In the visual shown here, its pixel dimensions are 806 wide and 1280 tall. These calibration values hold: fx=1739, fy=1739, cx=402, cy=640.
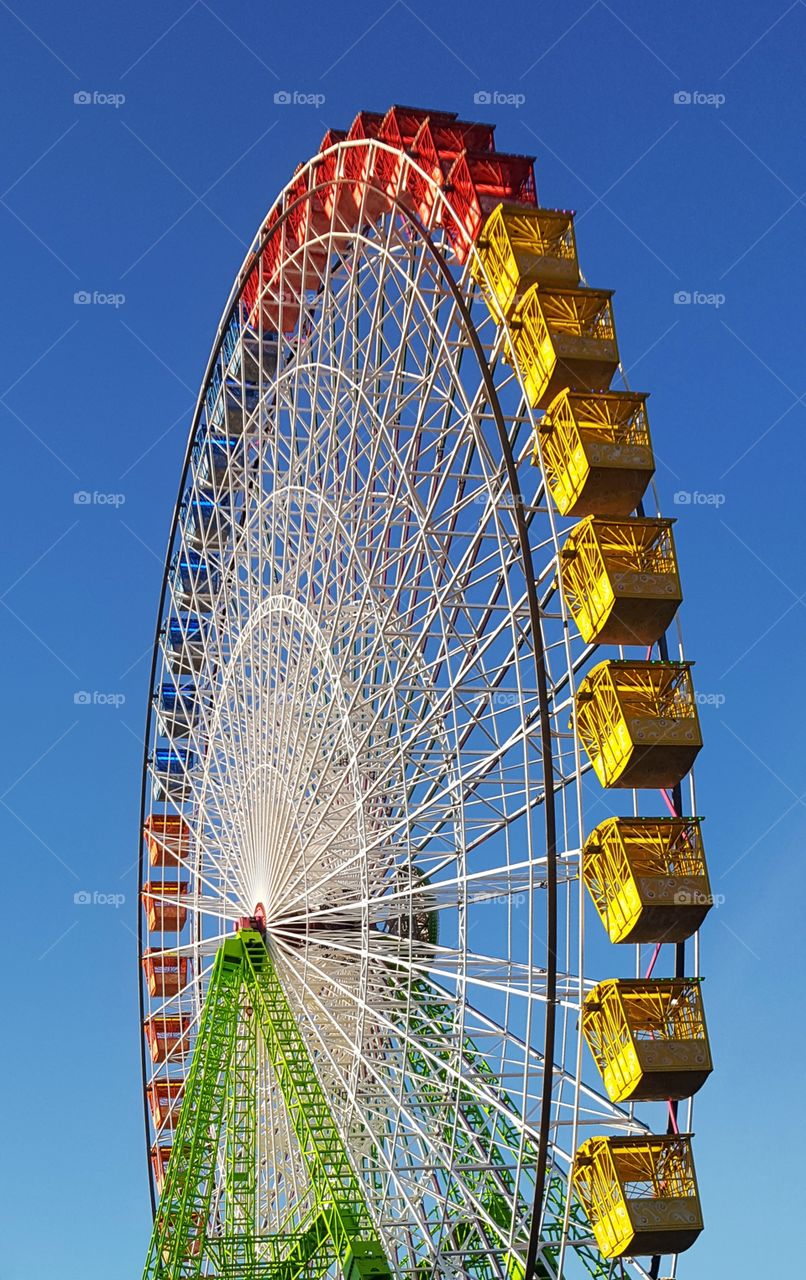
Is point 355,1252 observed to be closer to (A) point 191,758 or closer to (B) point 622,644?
(B) point 622,644

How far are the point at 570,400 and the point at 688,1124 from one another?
10.5m

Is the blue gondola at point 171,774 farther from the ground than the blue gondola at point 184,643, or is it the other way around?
the blue gondola at point 184,643

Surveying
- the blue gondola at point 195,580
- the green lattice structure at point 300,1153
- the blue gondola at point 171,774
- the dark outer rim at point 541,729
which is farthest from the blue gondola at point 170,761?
the dark outer rim at point 541,729

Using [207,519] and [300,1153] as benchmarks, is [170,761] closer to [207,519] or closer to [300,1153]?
[207,519]

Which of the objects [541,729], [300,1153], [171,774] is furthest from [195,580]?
[541,729]

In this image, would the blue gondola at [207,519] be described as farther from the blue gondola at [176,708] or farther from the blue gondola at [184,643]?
the blue gondola at [176,708]

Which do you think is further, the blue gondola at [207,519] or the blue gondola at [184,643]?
the blue gondola at [184,643]

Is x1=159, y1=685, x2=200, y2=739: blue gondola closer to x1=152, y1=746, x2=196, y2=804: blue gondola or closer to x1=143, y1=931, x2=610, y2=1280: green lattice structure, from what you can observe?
x1=152, y1=746, x2=196, y2=804: blue gondola

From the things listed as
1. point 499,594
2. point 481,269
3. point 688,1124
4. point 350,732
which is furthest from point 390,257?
point 688,1124

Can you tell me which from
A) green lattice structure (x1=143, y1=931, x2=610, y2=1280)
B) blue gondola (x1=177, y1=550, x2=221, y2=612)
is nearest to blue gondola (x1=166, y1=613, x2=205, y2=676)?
blue gondola (x1=177, y1=550, x2=221, y2=612)

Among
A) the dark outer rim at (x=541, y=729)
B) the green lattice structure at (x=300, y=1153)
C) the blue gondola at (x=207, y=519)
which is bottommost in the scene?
the green lattice structure at (x=300, y=1153)

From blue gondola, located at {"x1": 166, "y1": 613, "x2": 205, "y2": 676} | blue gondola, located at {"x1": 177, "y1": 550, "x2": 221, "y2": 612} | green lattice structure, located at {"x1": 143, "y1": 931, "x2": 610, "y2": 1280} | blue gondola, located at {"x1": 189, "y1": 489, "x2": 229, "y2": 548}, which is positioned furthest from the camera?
blue gondola, located at {"x1": 166, "y1": 613, "x2": 205, "y2": 676}

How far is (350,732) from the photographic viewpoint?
31.4 m

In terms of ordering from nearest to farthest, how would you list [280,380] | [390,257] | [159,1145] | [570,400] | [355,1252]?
[570,400]
[355,1252]
[390,257]
[280,380]
[159,1145]
